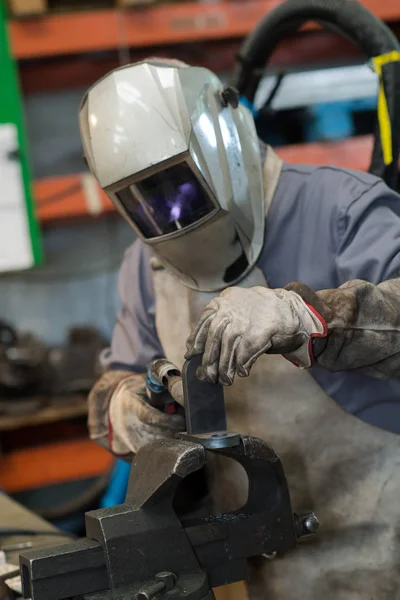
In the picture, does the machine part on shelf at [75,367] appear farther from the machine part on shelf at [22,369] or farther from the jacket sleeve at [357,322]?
the jacket sleeve at [357,322]

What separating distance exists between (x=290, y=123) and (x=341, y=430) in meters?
2.11

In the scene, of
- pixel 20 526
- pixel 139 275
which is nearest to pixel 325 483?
pixel 139 275

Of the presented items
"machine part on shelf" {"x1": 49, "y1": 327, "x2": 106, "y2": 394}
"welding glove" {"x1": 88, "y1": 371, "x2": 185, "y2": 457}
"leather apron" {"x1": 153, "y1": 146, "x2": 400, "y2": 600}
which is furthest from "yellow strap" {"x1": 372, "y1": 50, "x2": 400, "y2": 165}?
"machine part on shelf" {"x1": 49, "y1": 327, "x2": 106, "y2": 394}

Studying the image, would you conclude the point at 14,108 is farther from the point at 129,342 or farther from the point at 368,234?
the point at 368,234

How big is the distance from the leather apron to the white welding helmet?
10 cm

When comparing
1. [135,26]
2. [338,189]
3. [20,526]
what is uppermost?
[135,26]

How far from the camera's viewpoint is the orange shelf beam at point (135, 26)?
3002 millimetres

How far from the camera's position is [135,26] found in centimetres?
302

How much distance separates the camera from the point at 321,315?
3.56ft

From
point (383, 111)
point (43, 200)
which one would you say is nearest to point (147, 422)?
point (383, 111)

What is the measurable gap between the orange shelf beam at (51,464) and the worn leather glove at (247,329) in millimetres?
2386

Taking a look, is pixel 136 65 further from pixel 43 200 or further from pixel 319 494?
pixel 43 200

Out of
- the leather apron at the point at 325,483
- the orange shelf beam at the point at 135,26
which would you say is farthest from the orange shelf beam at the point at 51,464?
the leather apron at the point at 325,483

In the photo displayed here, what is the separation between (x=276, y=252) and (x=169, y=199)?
23 cm
